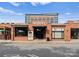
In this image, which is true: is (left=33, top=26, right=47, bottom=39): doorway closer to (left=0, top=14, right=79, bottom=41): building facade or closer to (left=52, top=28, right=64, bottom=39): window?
(left=0, top=14, right=79, bottom=41): building facade

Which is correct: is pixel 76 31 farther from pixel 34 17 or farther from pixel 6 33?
pixel 34 17

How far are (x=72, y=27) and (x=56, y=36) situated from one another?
11.5 ft

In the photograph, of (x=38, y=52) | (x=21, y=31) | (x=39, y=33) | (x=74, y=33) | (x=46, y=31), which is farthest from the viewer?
(x=39, y=33)

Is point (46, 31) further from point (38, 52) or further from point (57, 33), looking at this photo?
point (38, 52)

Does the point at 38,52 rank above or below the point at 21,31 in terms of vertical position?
below

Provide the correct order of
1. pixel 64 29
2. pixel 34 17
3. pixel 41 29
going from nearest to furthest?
pixel 64 29, pixel 41 29, pixel 34 17

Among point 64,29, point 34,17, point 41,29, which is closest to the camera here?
point 64,29

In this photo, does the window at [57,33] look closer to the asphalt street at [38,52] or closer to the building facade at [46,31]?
the building facade at [46,31]

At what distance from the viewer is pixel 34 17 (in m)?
57.5

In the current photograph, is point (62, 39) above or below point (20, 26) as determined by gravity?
below

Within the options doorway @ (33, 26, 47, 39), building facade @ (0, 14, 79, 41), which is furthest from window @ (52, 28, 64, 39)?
doorway @ (33, 26, 47, 39)

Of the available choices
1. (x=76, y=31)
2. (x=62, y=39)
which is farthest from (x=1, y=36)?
(x=76, y=31)

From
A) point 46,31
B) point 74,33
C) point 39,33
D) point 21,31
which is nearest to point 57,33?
point 46,31

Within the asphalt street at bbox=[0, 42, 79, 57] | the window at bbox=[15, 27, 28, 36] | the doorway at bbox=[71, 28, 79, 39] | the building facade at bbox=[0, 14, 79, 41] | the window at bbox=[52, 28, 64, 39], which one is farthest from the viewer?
the doorway at bbox=[71, 28, 79, 39]
